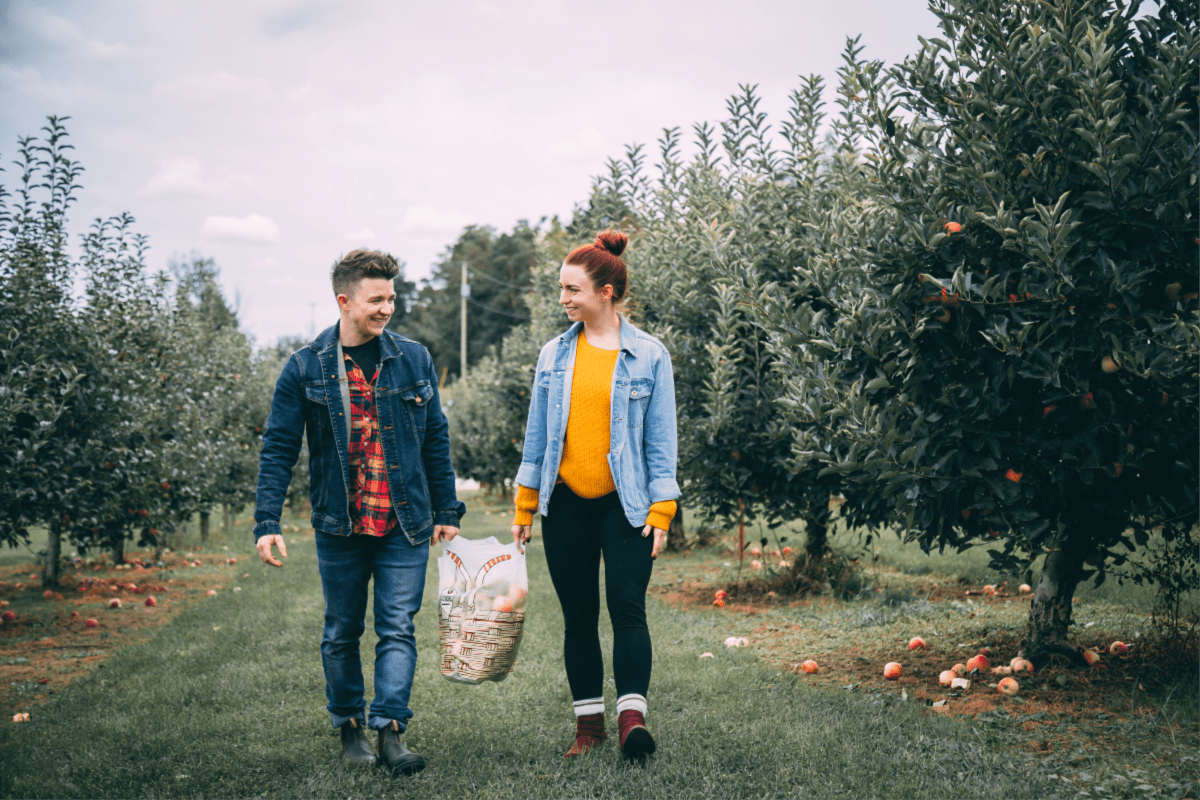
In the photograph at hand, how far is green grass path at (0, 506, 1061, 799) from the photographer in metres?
3.24

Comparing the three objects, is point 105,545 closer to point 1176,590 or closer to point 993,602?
point 993,602

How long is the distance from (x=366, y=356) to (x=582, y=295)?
99cm

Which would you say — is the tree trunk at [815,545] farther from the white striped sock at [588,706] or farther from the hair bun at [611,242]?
the hair bun at [611,242]

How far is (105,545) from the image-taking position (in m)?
8.61

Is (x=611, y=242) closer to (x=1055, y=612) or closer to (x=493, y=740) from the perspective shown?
(x=493, y=740)

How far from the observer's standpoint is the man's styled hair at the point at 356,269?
3523mm

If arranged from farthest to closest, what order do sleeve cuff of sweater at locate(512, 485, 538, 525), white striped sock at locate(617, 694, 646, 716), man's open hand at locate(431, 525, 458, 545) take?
man's open hand at locate(431, 525, 458, 545) < sleeve cuff of sweater at locate(512, 485, 538, 525) < white striped sock at locate(617, 694, 646, 716)

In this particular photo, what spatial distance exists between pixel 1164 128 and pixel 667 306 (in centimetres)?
468

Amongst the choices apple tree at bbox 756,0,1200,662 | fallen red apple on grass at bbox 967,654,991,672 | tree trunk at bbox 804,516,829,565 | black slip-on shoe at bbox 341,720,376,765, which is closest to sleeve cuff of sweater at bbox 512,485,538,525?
black slip-on shoe at bbox 341,720,376,765

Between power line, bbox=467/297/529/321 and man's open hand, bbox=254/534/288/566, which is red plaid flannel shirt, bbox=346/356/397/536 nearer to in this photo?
man's open hand, bbox=254/534/288/566

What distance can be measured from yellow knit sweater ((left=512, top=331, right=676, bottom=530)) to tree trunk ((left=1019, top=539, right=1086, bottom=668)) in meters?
2.45

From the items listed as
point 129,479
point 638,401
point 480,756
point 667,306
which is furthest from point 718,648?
point 129,479

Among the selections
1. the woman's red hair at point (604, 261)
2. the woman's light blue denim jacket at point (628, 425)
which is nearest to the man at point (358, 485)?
the woman's light blue denim jacket at point (628, 425)

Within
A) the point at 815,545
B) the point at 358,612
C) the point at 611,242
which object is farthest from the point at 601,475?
the point at 815,545
